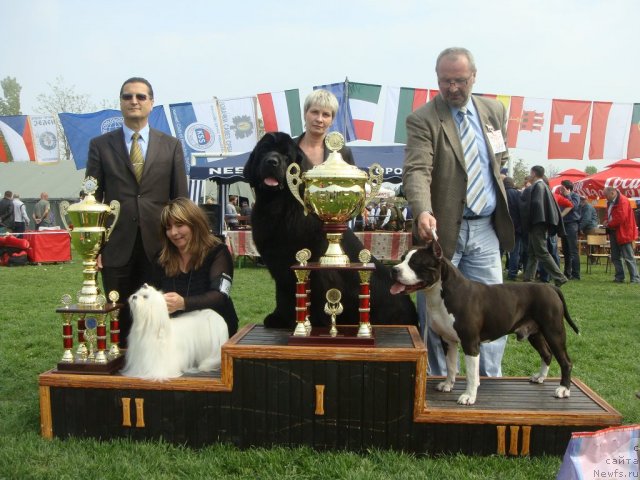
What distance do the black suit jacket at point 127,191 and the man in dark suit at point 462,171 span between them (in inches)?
57.5

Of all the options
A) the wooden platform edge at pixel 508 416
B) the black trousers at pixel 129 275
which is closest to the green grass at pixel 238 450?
the wooden platform edge at pixel 508 416

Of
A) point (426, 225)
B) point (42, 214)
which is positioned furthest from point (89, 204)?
point (42, 214)

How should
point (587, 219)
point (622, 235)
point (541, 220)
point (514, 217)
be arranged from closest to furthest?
point (541, 220) → point (514, 217) → point (622, 235) → point (587, 219)

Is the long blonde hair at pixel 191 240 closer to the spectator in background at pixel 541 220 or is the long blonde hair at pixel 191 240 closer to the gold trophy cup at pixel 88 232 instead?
the gold trophy cup at pixel 88 232

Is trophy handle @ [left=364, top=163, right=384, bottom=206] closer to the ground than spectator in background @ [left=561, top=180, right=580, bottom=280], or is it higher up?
higher up

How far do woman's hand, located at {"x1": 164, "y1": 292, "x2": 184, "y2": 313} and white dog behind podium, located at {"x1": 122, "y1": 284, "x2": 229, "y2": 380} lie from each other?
6 centimetres

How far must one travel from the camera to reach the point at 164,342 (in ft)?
9.42

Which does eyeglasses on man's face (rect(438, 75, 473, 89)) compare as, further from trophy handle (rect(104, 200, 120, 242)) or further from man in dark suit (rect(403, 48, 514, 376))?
trophy handle (rect(104, 200, 120, 242))

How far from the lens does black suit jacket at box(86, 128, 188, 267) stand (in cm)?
338

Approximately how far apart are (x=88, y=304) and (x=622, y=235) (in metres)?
9.60

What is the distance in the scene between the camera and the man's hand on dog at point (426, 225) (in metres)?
2.79

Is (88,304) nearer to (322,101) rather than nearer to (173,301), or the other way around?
(173,301)

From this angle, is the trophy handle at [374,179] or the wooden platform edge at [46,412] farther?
the trophy handle at [374,179]

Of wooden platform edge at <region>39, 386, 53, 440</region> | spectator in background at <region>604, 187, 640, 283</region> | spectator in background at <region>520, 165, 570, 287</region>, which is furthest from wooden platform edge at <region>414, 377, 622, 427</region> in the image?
spectator in background at <region>604, 187, 640, 283</region>
